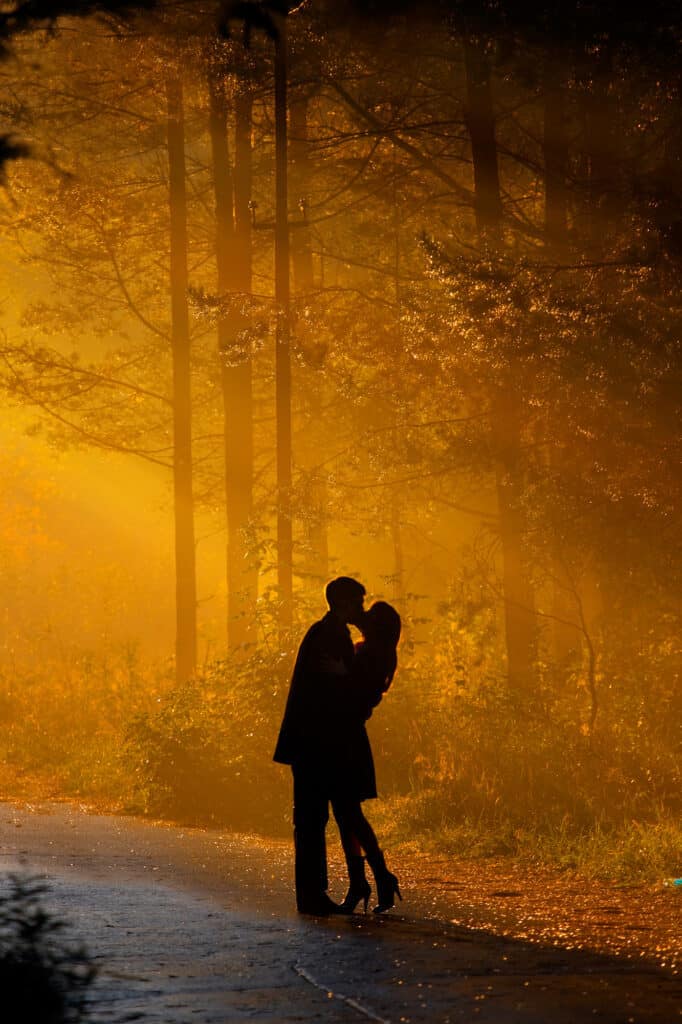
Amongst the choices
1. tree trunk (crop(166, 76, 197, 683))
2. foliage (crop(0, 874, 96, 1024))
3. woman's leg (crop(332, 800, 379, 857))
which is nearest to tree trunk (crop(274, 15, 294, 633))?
tree trunk (crop(166, 76, 197, 683))

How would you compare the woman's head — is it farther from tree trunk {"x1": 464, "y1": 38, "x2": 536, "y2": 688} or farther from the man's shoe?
tree trunk {"x1": 464, "y1": 38, "x2": 536, "y2": 688}

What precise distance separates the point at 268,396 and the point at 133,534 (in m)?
25.9

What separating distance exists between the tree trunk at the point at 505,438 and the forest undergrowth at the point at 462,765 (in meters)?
0.42

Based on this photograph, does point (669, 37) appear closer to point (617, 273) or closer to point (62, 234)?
point (617, 273)

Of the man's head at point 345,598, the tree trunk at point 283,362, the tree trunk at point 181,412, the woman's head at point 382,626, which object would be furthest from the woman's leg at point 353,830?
the tree trunk at point 181,412

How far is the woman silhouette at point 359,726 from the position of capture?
33.6 feet

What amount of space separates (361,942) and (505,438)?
1160cm

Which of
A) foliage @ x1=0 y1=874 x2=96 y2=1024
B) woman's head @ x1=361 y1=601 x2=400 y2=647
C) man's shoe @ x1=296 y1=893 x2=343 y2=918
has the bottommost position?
foliage @ x1=0 y1=874 x2=96 y2=1024

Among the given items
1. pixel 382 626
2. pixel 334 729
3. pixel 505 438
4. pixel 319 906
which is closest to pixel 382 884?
pixel 319 906

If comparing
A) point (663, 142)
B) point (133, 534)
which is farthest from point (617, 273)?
point (133, 534)

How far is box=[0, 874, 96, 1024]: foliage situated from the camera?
714 cm

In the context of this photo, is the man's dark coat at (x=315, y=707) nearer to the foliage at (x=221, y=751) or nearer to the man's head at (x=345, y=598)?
the man's head at (x=345, y=598)

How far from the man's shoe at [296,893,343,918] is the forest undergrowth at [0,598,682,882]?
3.08 metres

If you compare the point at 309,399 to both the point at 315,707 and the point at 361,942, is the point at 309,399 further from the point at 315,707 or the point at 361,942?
the point at 361,942
